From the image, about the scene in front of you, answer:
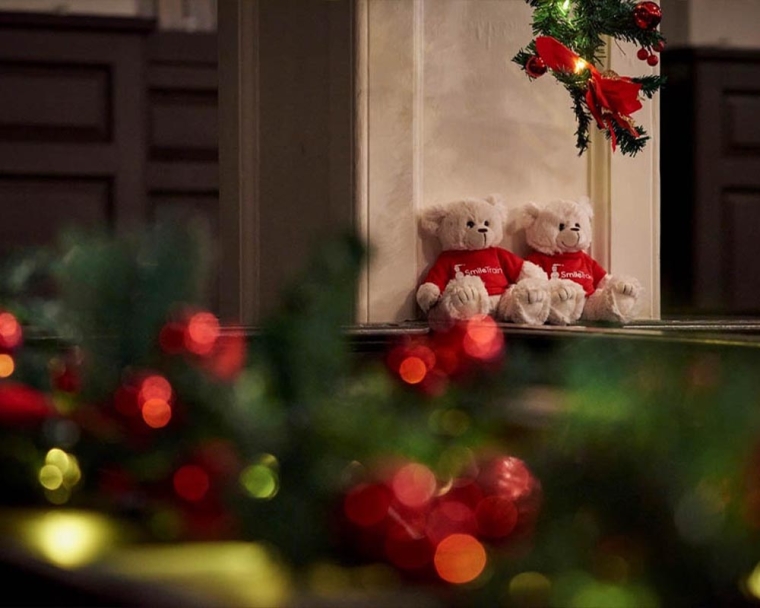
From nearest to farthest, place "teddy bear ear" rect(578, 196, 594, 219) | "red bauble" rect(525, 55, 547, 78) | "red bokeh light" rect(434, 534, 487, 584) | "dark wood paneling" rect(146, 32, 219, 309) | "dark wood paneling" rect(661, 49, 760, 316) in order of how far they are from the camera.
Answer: "red bokeh light" rect(434, 534, 487, 584)
"red bauble" rect(525, 55, 547, 78)
"teddy bear ear" rect(578, 196, 594, 219)
"dark wood paneling" rect(661, 49, 760, 316)
"dark wood paneling" rect(146, 32, 219, 309)

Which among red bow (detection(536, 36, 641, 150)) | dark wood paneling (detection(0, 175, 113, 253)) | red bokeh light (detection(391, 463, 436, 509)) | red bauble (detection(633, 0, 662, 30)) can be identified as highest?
red bauble (detection(633, 0, 662, 30))

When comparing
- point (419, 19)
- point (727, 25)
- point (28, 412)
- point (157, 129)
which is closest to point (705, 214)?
point (727, 25)

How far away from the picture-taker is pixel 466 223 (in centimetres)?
362

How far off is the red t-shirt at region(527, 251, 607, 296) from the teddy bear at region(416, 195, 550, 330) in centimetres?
6

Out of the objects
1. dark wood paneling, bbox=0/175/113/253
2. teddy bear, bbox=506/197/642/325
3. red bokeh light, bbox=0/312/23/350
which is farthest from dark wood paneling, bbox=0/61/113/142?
red bokeh light, bbox=0/312/23/350

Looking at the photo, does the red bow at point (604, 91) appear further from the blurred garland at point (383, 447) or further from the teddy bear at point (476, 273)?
the blurred garland at point (383, 447)


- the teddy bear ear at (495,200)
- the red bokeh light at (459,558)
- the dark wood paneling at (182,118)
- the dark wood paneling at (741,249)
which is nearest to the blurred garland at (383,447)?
the red bokeh light at (459,558)

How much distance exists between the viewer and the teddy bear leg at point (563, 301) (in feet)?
11.7

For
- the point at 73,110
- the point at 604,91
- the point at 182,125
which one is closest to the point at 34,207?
the point at 73,110

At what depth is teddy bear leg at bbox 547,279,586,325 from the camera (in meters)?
3.56

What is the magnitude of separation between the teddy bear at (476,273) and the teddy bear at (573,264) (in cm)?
7

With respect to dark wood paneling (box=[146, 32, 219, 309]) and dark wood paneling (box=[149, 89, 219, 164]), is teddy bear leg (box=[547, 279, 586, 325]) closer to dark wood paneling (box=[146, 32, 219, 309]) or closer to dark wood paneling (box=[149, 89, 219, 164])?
dark wood paneling (box=[146, 32, 219, 309])

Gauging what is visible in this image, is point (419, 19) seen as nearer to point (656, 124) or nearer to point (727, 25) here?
point (656, 124)

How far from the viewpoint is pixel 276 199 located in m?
4.06
